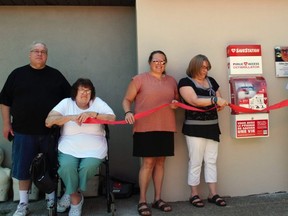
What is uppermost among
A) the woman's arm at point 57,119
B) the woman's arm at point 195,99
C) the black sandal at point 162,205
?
the woman's arm at point 195,99

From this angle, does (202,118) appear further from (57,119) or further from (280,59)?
(57,119)

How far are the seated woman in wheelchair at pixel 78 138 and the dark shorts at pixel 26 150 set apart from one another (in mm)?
210

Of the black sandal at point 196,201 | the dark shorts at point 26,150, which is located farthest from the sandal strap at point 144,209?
the dark shorts at point 26,150

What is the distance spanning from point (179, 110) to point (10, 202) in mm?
2475

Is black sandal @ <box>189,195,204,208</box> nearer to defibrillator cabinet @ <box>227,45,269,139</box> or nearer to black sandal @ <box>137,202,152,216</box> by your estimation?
black sandal @ <box>137,202,152,216</box>

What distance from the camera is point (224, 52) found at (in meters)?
4.12

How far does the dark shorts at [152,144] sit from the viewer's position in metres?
3.53

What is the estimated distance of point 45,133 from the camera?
143 inches

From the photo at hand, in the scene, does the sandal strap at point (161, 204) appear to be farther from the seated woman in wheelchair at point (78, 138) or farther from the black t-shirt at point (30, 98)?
the black t-shirt at point (30, 98)

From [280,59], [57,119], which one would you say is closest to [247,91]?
[280,59]

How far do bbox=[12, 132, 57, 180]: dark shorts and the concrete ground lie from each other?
0.54 meters

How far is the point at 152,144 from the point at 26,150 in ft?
4.55

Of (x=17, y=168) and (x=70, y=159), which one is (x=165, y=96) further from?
(x=17, y=168)

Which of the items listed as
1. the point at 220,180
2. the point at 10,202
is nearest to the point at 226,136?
the point at 220,180
